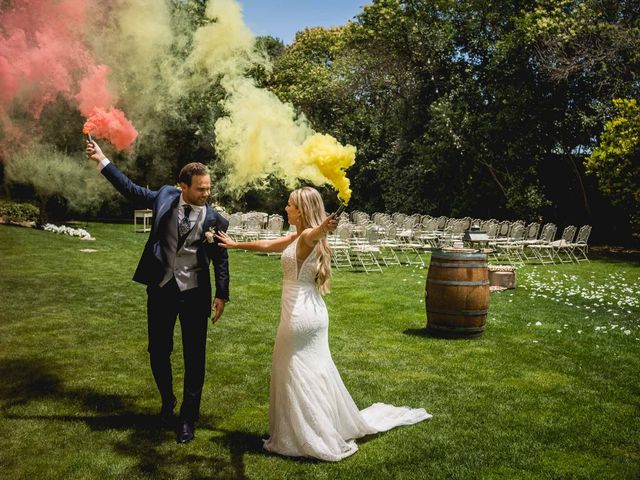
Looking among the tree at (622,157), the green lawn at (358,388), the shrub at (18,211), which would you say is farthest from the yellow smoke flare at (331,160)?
the shrub at (18,211)

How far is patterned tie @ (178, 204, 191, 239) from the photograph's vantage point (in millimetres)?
4543

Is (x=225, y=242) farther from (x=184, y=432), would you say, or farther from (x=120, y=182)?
(x=184, y=432)

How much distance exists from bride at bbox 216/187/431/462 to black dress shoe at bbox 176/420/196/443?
579 millimetres

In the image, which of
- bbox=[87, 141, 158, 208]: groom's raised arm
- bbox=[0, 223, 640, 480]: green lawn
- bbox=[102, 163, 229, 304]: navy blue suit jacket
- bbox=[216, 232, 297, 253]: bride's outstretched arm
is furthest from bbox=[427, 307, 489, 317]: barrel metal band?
bbox=[87, 141, 158, 208]: groom's raised arm

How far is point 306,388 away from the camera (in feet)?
14.1

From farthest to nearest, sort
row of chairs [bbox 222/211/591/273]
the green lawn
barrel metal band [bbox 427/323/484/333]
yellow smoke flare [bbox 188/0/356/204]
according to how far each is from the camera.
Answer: row of chairs [bbox 222/211/591/273]
yellow smoke flare [bbox 188/0/356/204]
barrel metal band [bbox 427/323/484/333]
the green lawn

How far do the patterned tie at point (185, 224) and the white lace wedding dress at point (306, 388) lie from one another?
2.46 ft

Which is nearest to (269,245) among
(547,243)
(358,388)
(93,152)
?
(93,152)

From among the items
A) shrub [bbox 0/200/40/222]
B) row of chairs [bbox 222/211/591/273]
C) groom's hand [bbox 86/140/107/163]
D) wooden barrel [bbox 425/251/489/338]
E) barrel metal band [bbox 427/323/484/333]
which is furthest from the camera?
shrub [bbox 0/200/40/222]

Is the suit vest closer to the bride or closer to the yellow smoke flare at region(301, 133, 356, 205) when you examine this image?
the bride

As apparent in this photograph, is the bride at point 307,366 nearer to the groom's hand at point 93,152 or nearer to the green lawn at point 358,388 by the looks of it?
the green lawn at point 358,388

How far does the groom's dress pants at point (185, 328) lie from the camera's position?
4523mm

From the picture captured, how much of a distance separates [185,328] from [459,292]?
4.20m

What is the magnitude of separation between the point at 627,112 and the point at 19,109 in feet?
63.2
